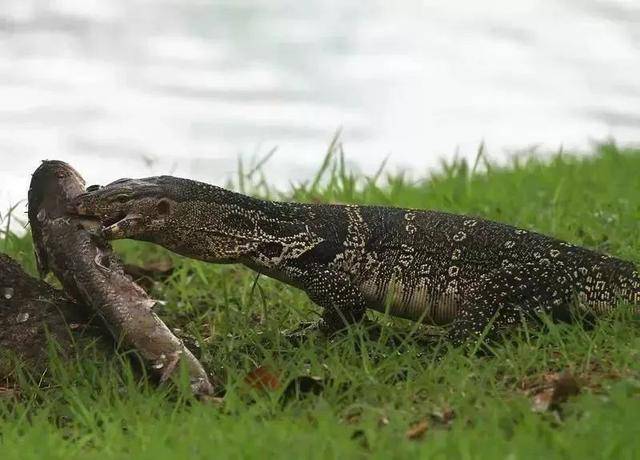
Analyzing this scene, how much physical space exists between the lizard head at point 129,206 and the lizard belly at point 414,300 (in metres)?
1.17

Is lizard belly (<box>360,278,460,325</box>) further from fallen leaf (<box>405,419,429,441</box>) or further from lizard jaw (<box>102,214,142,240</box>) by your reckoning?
fallen leaf (<box>405,419,429,441</box>)

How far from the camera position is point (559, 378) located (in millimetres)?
4656

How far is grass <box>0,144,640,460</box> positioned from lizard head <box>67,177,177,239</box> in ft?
2.26

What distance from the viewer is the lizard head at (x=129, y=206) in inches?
229

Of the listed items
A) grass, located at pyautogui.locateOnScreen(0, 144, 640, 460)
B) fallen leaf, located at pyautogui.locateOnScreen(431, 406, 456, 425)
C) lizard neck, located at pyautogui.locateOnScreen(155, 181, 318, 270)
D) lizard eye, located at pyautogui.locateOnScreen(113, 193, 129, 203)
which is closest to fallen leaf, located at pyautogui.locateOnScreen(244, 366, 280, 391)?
grass, located at pyautogui.locateOnScreen(0, 144, 640, 460)

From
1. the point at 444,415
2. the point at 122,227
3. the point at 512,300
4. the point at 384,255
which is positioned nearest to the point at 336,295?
the point at 384,255

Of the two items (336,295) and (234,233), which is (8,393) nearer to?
(234,233)

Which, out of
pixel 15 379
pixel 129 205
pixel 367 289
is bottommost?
pixel 15 379

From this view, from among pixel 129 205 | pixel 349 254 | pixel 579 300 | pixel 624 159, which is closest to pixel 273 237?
pixel 349 254

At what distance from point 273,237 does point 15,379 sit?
1.53m

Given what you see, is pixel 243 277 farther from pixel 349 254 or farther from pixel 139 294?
pixel 139 294

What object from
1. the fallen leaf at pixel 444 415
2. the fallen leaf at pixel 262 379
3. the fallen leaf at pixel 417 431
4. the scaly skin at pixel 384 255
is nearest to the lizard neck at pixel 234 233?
the scaly skin at pixel 384 255

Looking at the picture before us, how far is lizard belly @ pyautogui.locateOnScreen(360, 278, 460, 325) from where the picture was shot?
623 cm

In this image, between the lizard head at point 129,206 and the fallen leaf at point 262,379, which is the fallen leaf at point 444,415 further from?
the lizard head at point 129,206
